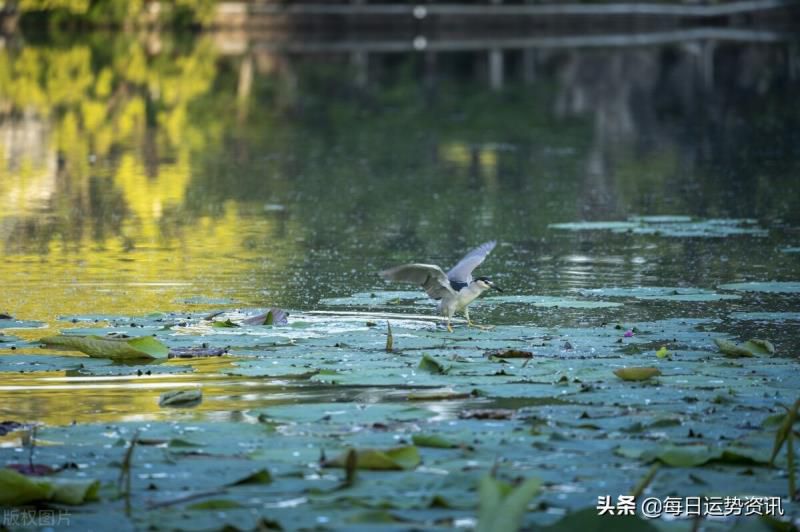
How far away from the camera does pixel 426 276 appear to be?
6.80m

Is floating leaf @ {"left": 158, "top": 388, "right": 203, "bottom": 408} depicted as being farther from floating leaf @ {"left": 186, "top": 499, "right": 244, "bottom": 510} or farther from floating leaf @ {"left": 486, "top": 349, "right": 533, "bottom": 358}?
floating leaf @ {"left": 186, "top": 499, "right": 244, "bottom": 510}

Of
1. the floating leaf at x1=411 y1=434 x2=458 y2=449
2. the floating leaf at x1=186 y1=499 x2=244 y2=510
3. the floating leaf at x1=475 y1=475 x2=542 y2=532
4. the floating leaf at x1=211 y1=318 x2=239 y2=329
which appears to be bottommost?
the floating leaf at x1=211 y1=318 x2=239 y2=329

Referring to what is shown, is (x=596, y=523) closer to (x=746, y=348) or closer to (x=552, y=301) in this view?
(x=746, y=348)

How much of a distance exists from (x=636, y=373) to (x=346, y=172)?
8.93 m

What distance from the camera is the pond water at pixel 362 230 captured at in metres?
5.98

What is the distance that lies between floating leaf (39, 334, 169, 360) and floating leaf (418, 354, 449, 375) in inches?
38.7

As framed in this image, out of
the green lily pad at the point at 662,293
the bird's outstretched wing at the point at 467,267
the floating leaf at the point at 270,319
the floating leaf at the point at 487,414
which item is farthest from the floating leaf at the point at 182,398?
the green lily pad at the point at 662,293

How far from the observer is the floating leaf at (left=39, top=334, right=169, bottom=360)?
20.4 feet

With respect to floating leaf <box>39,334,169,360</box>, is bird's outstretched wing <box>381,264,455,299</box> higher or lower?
higher

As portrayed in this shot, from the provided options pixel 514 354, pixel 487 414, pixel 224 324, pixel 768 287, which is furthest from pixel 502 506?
pixel 768 287

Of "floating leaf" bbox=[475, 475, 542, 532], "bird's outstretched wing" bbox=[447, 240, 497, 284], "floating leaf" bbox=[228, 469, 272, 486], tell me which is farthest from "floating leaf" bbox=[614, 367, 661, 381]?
"floating leaf" bbox=[475, 475, 542, 532]

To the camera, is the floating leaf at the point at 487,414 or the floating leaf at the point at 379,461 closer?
the floating leaf at the point at 379,461

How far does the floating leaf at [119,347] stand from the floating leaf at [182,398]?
2.08 ft

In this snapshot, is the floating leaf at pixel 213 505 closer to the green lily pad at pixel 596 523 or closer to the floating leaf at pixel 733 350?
the green lily pad at pixel 596 523
